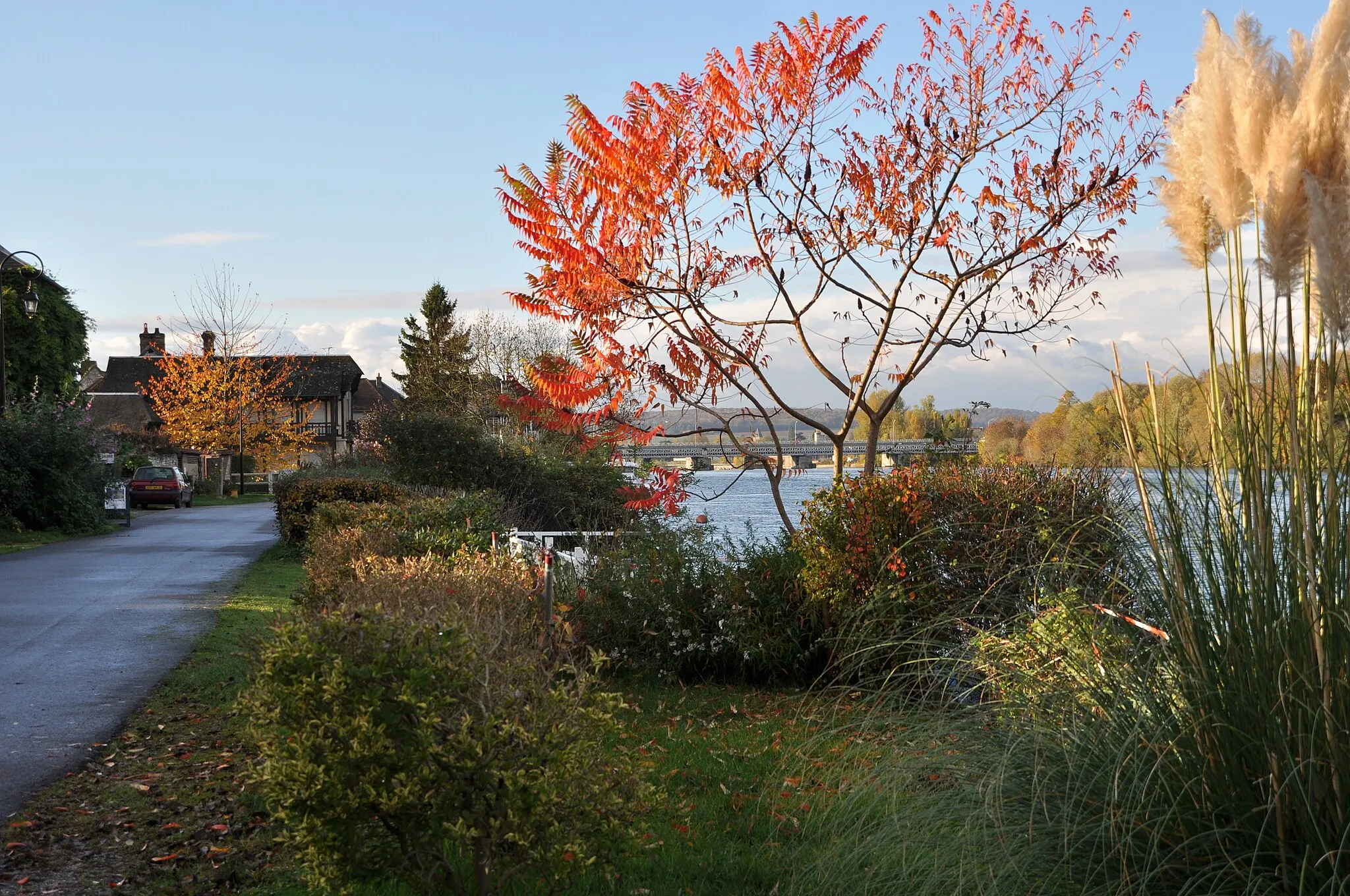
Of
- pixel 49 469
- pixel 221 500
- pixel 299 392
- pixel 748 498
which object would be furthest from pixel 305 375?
pixel 748 498

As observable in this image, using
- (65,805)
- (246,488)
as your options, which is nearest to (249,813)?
(65,805)

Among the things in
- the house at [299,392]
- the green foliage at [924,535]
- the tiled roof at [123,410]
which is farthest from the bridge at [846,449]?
the tiled roof at [123,410]

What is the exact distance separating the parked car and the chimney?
4128 cm

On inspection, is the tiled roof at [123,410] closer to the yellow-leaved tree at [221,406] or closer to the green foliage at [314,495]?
the yellow-leaved tree at [221,406]

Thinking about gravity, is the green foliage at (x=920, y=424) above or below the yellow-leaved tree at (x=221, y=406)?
below

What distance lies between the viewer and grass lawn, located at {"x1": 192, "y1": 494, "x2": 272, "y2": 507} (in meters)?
41.7

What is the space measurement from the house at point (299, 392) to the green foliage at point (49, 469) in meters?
30.2

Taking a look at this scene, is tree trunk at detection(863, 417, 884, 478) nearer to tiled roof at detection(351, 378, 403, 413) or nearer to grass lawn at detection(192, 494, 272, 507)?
grass lawn at detection(192, 494, 272, 507)

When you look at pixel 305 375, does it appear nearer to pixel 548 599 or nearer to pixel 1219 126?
pixel 548 599

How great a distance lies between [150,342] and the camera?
7712cm

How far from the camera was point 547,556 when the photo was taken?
809 cm

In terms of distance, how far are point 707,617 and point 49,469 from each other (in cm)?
2114

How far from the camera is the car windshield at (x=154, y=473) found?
37.6 metres

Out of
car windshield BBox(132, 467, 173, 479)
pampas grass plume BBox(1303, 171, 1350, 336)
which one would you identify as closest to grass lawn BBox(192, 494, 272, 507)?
car windshield BBox(132, 467, 173, 479)
